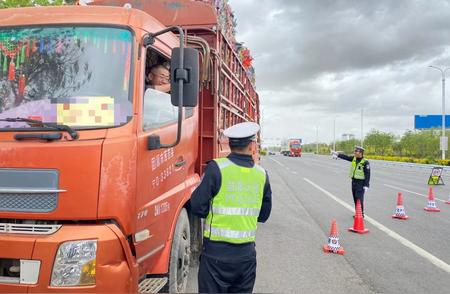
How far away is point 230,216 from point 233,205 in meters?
0.09

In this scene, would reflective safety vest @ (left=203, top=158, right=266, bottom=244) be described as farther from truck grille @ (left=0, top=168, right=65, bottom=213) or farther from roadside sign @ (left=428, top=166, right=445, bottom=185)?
roadside sign @ (left=428, top=166, right=445, bottom=185)

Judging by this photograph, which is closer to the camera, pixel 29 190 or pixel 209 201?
pixel 29 190

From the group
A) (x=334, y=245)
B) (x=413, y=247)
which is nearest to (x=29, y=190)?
(x=334, y=245)

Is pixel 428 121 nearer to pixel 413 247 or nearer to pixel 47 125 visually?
pixel 413 247

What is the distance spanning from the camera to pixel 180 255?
391 centimetres

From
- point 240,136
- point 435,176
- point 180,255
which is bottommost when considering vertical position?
point 435,176

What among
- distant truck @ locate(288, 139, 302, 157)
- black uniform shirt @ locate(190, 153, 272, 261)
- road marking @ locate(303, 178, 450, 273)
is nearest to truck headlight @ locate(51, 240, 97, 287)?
black uniform shirt @ locate(190, 153, 272, 261)

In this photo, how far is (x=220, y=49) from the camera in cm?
516

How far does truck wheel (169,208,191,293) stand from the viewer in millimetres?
3678

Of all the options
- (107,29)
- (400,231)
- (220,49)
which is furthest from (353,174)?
(107,29)

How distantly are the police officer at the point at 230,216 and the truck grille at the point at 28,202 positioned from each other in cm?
99

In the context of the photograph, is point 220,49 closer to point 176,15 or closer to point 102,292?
point 176,15

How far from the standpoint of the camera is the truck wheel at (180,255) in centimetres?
368

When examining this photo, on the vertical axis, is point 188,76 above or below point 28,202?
above
